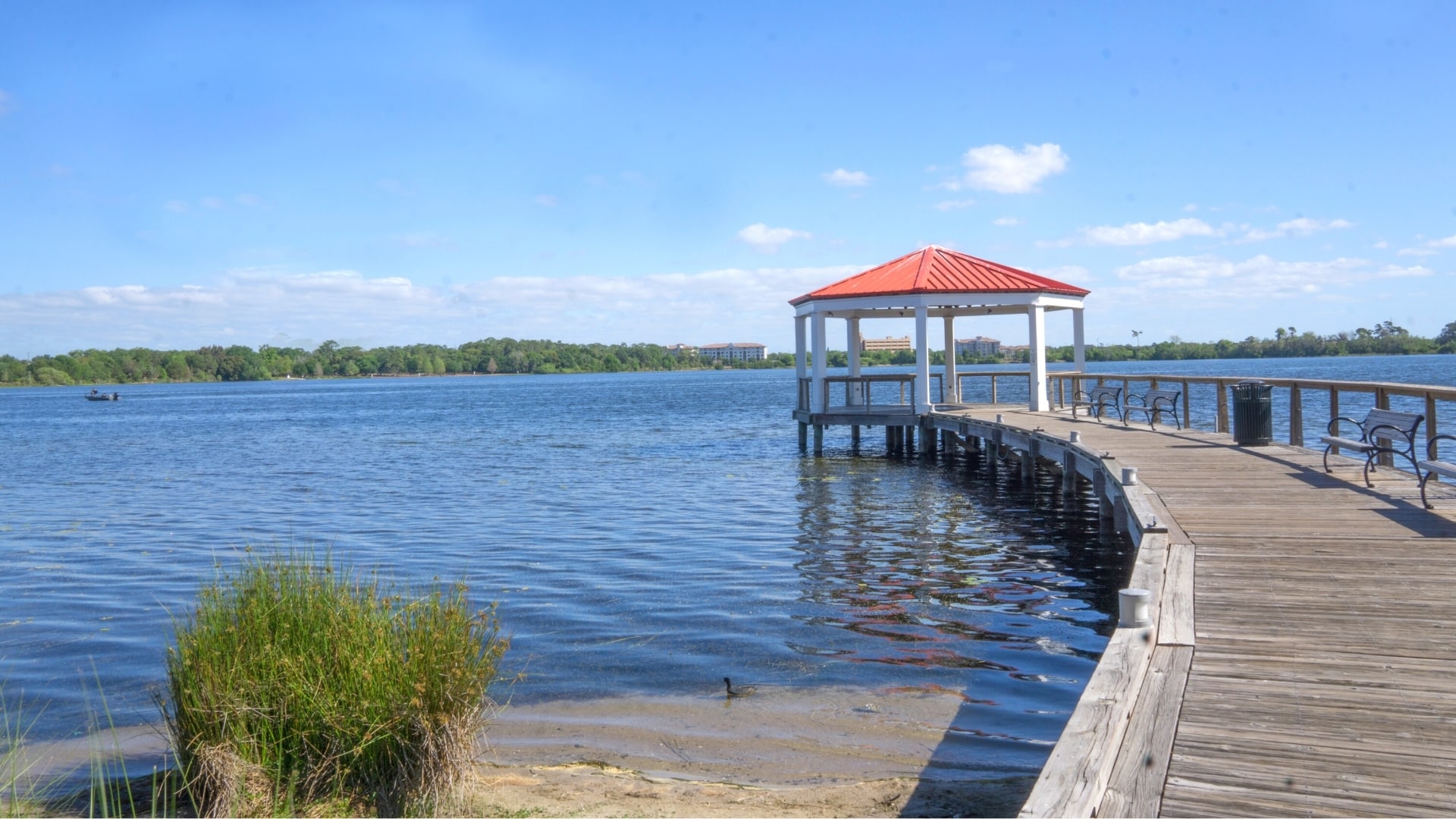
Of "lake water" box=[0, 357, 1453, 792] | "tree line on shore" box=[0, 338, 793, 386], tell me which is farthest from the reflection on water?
"tree line on shore" box=[0, 338, 793, 386]

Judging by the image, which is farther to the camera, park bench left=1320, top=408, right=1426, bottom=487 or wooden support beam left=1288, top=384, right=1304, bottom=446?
wooden support beam left=1288, top=384, right=1304, bottom=446

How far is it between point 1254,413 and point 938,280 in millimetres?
9000

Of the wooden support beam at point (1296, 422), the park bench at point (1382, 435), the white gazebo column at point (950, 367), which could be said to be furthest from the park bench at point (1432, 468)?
the white gazebo column at point (950, 367)

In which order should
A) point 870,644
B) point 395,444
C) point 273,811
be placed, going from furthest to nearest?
point 395,444, point 870,644, point 273,811

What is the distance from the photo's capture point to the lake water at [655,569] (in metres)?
7.21

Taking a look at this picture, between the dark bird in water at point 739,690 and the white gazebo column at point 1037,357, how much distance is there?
15.4m

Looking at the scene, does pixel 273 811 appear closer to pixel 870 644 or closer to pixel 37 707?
pixel 37 707

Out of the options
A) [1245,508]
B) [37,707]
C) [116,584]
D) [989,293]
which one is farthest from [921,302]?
[37,707]

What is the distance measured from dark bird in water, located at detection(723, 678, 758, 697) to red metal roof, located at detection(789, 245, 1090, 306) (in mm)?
15020

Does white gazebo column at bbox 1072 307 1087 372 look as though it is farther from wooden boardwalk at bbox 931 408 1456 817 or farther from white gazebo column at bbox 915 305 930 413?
wooden boardwalk at bbox 931 408 1456 817

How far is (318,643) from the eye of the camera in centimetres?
548

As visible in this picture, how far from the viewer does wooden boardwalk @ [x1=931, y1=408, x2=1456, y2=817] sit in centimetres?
346

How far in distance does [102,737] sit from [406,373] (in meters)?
194

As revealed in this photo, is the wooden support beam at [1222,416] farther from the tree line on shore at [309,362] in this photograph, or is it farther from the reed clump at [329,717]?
the tree line on shore at [309,362]
